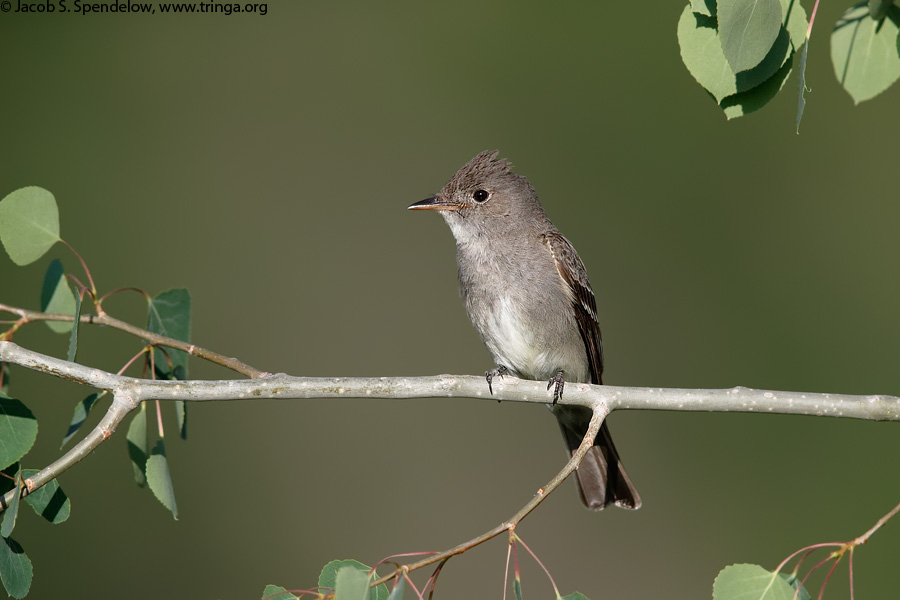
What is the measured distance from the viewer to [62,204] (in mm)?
8141

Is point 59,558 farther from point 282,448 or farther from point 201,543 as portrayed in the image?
point 282,448

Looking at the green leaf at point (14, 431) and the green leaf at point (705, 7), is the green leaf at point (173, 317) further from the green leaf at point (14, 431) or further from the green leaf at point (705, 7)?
the green leaf at point (705, 7)

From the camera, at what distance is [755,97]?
2430 mm

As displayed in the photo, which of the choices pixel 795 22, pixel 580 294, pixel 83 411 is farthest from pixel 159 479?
pixel 580 294

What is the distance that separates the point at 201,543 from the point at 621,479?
4.10 m

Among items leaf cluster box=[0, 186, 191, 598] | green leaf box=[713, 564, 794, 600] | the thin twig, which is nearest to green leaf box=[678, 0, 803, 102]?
green leaf box=[713, 564, 794, 600]

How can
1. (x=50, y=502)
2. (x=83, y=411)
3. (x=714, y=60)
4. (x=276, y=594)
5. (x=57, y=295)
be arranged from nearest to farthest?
(x=276, y=594) → (x=714, y=60) → (x=50, y=502) → (x=83, y=411) → (x=57, y=295)

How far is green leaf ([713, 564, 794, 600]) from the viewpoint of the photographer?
231 centimetres

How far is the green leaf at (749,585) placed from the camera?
231 cm

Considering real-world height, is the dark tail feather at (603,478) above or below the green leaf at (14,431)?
below

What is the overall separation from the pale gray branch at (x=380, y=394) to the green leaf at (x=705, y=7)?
3.80 feet

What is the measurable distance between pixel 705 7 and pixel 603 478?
296 cm

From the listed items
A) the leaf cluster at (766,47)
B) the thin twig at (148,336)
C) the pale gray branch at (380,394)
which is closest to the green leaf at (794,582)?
the pale gray branch at (380,394)

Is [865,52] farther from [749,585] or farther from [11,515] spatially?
[11,515]
